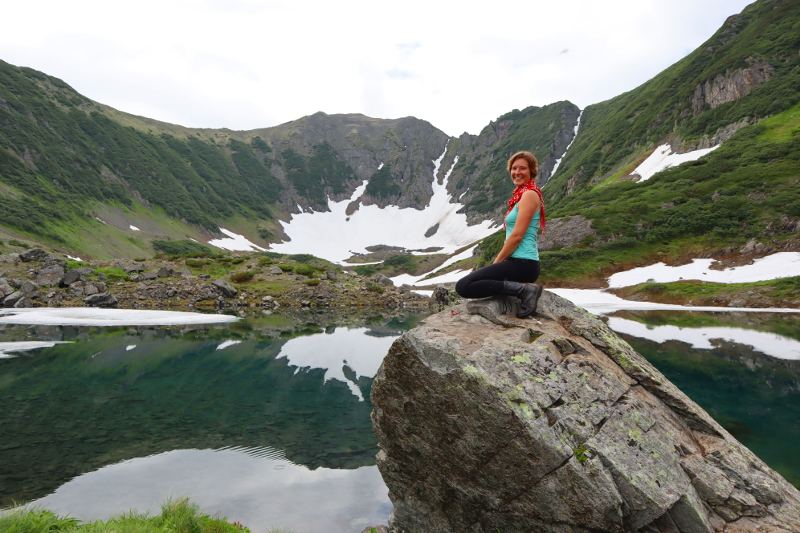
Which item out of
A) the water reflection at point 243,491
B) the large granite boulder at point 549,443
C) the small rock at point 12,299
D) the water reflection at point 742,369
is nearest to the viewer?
the large granite boulder at point 549,443

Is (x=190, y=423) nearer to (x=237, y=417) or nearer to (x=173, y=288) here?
(x=237, y=417)

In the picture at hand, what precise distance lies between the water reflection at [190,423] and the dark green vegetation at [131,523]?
4.98ft

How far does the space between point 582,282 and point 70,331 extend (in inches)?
2872

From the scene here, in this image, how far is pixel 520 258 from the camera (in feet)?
25.0

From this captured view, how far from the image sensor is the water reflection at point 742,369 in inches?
500

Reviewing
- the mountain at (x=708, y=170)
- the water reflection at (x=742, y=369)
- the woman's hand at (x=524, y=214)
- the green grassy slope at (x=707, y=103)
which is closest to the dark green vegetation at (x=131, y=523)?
the woman's hand at (x=524, y=214)

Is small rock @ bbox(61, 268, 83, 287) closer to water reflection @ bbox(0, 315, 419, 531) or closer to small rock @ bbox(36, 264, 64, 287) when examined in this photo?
small rock @ bbox(36, 264, 64, 287)

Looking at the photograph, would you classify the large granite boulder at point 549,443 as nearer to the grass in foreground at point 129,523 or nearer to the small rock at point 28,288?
the grass in foreground at point 129,523

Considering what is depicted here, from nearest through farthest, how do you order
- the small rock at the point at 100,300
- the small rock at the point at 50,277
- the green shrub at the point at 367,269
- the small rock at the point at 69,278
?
the small rock at the point at 100,300 → the small rock at the point at 50,277 → the small rock at the point at 69,278 → the green shrub at the point at 367,269

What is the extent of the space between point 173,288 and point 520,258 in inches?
2226

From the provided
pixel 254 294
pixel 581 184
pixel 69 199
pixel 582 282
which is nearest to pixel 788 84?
pixel 581 184

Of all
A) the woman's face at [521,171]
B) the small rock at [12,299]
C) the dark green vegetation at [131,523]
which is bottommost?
the dark green vegetation at [131,523]

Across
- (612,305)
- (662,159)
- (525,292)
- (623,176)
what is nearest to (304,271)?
(612,305)

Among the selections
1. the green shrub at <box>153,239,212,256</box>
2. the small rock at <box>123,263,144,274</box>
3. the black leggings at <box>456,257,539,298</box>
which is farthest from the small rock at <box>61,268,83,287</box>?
the green shrub at <box>153,239,212,256</box>
